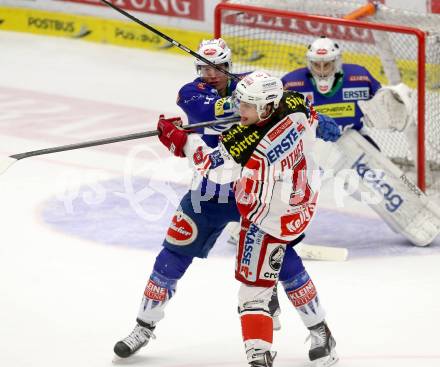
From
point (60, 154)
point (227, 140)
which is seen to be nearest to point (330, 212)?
point (60, 154)

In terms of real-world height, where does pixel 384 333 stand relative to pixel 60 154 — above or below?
above

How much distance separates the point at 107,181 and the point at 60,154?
33.4 inches

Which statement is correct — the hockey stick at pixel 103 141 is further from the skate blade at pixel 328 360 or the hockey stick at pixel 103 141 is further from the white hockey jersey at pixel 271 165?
the skate blade at pixel 328 360

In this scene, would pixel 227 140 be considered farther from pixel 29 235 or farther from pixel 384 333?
pixel 29 235

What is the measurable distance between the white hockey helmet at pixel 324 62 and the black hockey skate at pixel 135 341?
226 centimetres

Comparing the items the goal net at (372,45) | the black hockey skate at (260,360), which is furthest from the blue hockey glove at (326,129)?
the goal net at (372,45)

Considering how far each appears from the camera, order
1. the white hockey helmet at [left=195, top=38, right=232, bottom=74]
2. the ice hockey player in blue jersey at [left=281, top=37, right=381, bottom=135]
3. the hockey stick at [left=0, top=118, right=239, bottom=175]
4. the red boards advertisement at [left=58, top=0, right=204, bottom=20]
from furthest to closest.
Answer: the red boards advertisement at [left=58, top=0, right=204, bottom=20] < the ice hockey player in blue jersey at [left=281, top=37, right=381, bottom=135] < the white hockey helmet at [left=195, top=38, right=232, bottom=74] < the hockey stick at [left=0, top=118, right=239, bottom=175]

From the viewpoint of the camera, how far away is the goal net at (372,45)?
24.3 ft

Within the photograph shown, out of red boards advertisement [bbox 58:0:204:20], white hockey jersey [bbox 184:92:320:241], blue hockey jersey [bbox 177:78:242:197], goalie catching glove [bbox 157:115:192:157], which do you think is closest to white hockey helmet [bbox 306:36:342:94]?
blue hockey jersey [bbox 177:78:242:197]

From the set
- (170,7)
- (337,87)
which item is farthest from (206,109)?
(170,7)

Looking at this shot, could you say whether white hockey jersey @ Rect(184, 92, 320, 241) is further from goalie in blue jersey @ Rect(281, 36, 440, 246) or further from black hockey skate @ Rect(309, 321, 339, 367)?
goalie in blue jersey @ Rect(281, 36, 440, 246)

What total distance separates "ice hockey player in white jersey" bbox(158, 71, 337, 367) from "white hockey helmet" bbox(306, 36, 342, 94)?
2044mm

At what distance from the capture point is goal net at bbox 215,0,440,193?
742cm

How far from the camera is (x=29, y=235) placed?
7.22 m
